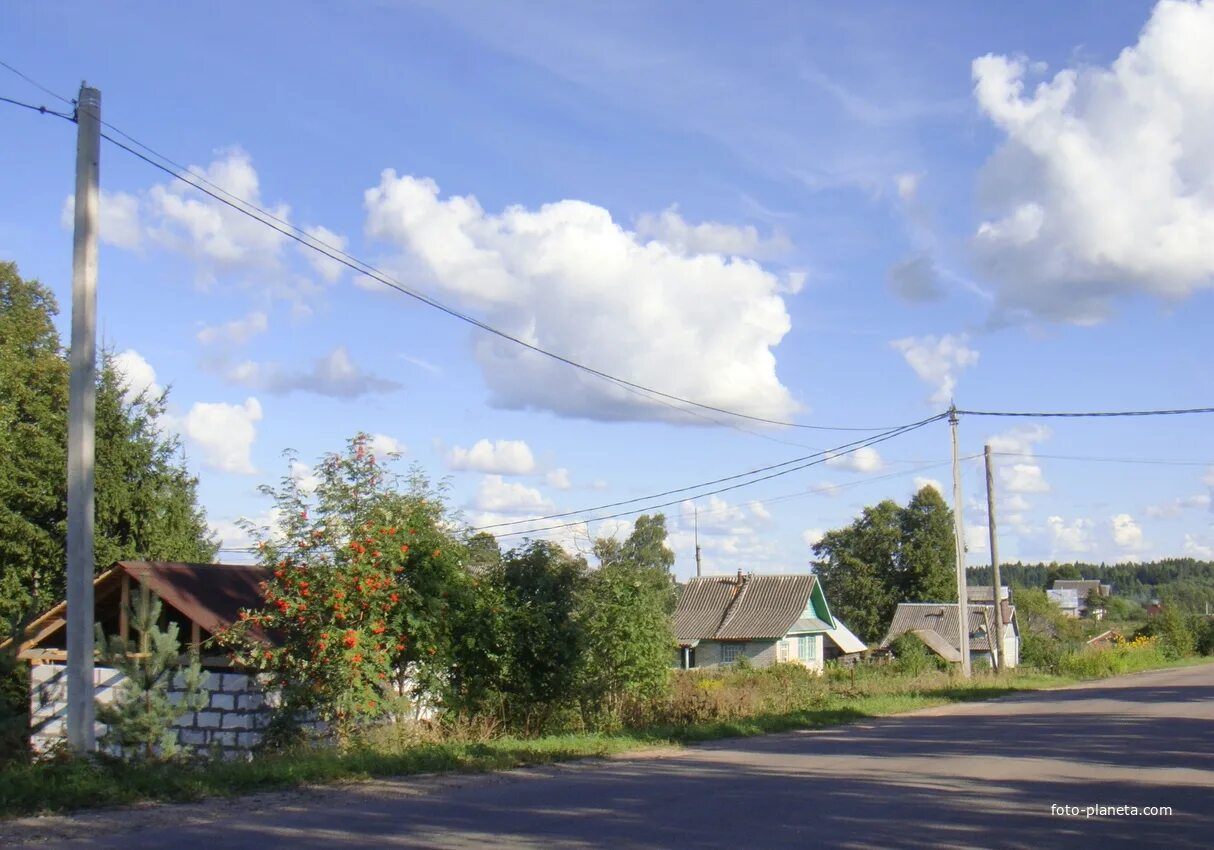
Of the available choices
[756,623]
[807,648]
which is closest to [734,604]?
[756,623]

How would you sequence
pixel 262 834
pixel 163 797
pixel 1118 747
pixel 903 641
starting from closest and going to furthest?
1. pixel 262 834
2. pixel 163 797
3. pixel 1118 747
4. pixel 903 641

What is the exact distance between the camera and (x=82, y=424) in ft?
41.2

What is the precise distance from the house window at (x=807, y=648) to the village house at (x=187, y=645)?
39362mm

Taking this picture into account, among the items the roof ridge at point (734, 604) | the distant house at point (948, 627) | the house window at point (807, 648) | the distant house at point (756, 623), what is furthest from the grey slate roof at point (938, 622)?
the roof ridge at point (734, 604)

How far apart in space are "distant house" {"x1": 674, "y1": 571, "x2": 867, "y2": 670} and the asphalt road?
36.9 meters

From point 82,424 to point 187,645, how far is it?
797 cm

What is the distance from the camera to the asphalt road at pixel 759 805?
30.9 feet

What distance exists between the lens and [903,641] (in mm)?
46500

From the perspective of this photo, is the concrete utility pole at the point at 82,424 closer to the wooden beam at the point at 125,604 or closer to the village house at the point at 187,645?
the village house at the point at 187,645

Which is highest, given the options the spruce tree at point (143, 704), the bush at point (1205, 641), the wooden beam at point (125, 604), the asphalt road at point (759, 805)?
the wooden beam at point (125, 604)

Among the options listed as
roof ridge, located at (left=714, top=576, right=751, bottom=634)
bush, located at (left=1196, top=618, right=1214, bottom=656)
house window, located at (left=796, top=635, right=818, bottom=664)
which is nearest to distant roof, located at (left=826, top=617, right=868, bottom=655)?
house window, located at (left=796, top=635, right=818, bottom=664)

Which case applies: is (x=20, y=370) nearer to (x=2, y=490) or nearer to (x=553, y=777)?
(x=2, y=490)

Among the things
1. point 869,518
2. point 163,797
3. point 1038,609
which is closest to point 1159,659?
point 1038,609

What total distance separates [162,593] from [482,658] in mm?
→ 5701
